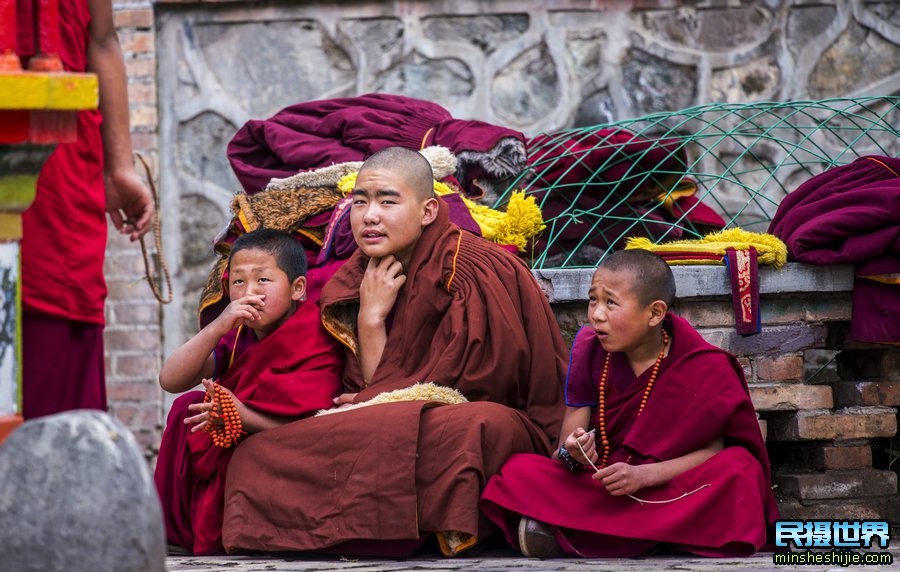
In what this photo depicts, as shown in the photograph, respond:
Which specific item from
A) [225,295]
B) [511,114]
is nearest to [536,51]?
[511,114]

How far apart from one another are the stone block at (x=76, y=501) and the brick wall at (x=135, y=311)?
4416 mm

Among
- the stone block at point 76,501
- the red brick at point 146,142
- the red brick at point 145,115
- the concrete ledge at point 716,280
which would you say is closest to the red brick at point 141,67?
the red brick at point 145,115

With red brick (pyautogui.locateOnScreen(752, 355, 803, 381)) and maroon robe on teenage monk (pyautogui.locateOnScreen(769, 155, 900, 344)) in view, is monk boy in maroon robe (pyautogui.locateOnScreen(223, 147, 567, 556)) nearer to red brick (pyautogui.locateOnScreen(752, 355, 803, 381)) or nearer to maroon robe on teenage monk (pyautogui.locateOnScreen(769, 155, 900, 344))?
red brick (pyautogui.locateOnScreen(752, 355, 803, 381))

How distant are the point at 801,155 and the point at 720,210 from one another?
48 centimetres

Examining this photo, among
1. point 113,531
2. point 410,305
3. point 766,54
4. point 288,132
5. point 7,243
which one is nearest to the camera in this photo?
point 113,531

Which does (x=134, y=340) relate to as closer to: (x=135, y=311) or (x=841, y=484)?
(x=135, y=311)

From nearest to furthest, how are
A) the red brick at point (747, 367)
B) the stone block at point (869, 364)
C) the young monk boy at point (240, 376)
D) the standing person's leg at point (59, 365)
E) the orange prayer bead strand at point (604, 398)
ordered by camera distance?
the standing person's leg at point (59, 365) < the orange prayer bead strand at point (604, 398) < the young monk boy at point (240, 376) < the red brick at point (747, 367) < the stone block at point (869, 364)

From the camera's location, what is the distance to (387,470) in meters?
3.95

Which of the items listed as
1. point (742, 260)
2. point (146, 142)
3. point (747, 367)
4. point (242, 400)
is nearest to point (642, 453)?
point (747, 367)

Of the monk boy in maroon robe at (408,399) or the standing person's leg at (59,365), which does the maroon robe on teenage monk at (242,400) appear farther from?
the standing person's leg at (59,365)

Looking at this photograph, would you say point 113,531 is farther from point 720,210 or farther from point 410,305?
point 720,210

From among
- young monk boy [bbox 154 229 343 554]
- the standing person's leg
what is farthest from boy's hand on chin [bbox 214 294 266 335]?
the standing person's leg

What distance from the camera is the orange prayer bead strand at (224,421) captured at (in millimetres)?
4105

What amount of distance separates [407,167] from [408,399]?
87cm
